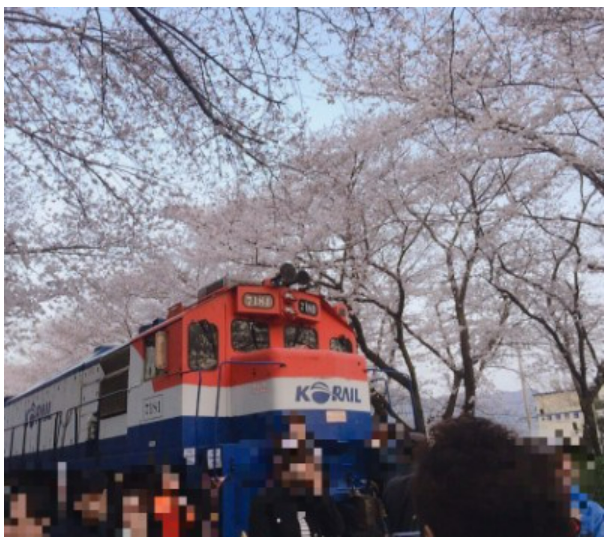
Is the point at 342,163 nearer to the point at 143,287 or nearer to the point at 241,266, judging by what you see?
the point at 241,266

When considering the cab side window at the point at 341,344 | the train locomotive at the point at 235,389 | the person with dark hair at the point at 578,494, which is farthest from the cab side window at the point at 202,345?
the person with dark hair at the point at 578,494

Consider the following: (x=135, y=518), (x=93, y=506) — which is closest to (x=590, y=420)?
(x=93, y=506)

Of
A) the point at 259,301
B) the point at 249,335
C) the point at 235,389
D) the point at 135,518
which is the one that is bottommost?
the point at 135,518

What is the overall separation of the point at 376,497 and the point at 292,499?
1.32 metres

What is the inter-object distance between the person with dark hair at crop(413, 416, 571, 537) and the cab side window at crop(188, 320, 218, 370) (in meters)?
4.55

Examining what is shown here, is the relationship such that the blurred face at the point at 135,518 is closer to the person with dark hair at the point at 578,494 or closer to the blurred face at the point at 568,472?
the person with dark hair at the point at 578,494

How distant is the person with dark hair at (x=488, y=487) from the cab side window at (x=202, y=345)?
4.55m

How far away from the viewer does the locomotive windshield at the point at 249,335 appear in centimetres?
655

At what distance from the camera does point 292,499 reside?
4582 millimetres

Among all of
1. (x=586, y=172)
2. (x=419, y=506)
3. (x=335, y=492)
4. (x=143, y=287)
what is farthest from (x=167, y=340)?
(x=143, y=287)

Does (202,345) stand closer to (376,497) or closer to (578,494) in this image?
(376,497)

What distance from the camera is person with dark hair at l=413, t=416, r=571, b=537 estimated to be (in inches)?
65.1

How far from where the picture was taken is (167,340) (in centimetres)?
636

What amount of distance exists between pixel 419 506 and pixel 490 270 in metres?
13.1
